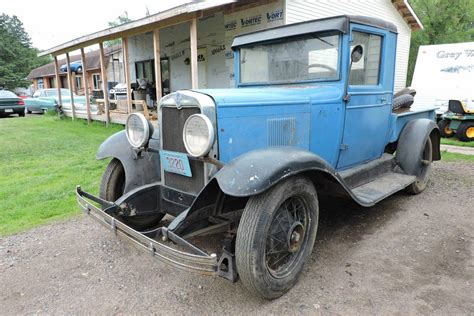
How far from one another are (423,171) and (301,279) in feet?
9.99

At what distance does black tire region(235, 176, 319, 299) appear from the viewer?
2.24m

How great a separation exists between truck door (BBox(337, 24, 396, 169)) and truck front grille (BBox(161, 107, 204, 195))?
1.63 meters

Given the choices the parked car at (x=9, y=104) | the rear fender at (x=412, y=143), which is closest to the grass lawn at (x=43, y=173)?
the rear fender at (x=412, y=143)

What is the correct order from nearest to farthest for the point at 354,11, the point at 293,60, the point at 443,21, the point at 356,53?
the point at 356,53, the point at 293,60, the point at 354,11, the point at 443,21

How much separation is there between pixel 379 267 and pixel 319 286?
2.05ft

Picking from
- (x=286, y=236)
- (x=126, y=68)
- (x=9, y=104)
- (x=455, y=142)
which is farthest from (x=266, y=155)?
(x=9, y=104)

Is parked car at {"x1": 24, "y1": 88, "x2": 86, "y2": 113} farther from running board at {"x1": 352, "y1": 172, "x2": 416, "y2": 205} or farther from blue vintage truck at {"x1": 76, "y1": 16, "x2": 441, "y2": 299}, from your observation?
running board at {"x1": 352, "y1": 172, "x2": 416, "y2": 205}

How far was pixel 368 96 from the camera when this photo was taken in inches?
147

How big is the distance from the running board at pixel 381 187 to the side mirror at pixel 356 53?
1262 millimetres

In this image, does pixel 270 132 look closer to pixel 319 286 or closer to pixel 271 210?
pixel 271 210

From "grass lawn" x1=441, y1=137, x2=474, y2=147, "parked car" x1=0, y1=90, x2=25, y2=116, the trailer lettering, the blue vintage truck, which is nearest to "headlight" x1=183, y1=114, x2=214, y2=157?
the blue vintage truck

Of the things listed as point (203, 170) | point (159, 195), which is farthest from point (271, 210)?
point (159, 195)

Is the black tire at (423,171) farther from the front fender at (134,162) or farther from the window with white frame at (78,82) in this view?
the window with white frame at (78,82)

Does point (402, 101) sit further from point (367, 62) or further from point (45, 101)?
point (45, 101)
